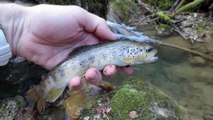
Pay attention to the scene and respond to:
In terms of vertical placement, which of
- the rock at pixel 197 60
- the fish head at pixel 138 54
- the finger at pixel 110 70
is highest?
the fish head at pixel 138 54

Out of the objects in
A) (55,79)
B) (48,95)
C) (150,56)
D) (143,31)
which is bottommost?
(143,31)

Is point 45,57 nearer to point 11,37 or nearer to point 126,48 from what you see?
point 11,37

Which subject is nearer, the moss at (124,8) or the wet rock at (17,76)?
the wet rock at (17,76)

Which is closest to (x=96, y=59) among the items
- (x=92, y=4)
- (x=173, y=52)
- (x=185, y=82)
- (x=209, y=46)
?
(x=92, y=4)

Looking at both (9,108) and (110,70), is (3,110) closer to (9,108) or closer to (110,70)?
(9,108)

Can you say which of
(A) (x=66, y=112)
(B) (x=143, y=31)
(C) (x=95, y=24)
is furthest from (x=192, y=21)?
(C) (x=95, y=24)

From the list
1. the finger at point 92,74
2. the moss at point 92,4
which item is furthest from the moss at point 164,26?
the finger at point 92,74

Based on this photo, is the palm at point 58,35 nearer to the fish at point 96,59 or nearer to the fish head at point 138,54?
the fish at point 96,59
